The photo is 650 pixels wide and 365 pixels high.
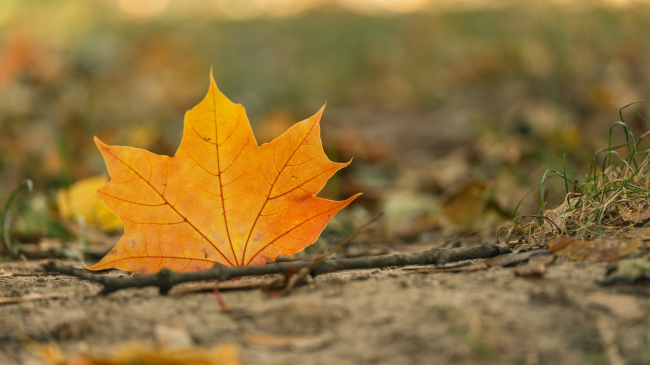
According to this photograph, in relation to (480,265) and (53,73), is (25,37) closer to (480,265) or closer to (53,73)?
(53,73)

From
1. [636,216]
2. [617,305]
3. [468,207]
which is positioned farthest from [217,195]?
[468,207]

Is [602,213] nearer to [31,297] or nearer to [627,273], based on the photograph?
[627,273]

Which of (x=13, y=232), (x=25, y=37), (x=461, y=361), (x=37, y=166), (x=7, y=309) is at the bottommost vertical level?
(x=461, y=361)

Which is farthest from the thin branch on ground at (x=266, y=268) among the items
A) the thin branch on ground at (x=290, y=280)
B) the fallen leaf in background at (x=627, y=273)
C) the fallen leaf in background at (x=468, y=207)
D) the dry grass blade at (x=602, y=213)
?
the fallen leaf in background at (x=468, y=207)

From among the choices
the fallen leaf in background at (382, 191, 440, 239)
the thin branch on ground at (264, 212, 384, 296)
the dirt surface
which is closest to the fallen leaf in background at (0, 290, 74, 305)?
the dirt surface

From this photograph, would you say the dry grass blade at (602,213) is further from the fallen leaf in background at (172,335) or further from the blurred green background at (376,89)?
the fallen leaf in background at (172,335)

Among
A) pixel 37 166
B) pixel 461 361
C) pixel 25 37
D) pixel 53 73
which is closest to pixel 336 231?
pixel 461 361

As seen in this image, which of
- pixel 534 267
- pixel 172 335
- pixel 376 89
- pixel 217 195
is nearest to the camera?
pixel 172 335
